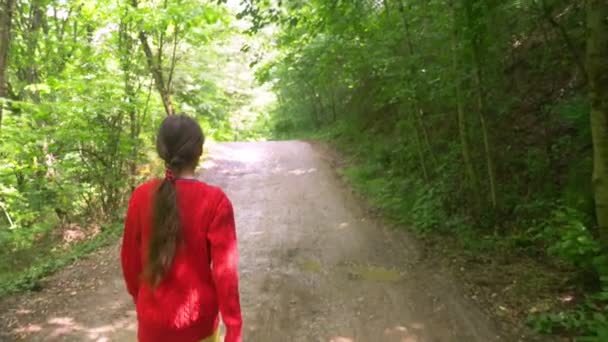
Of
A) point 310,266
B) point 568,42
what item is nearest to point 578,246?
point 568,42

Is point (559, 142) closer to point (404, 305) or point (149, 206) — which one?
point (404, 305)

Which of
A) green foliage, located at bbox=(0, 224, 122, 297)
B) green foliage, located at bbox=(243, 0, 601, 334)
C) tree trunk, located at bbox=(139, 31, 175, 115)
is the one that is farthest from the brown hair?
tree trunk, located at bbox=(139, 31, 175, 115)

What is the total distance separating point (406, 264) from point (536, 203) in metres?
2.03

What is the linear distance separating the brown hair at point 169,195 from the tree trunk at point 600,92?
398 centimetres

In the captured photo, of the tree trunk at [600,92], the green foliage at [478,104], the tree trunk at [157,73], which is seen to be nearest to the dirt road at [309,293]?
the green foliage at [478,104]

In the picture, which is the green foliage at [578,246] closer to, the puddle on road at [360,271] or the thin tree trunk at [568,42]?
the thin tree trunk at [568,42]

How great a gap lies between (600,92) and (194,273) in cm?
414

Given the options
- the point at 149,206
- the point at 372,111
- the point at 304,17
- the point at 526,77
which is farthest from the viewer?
the point at 372,111

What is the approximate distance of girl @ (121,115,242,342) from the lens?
1.86 metres

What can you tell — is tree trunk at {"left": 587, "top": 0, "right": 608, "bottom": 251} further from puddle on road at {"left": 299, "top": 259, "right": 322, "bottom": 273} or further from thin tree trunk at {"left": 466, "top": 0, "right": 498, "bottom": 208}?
puddle on road at {"left": 299, "top": 259, "right": 322, "bottom": 273}

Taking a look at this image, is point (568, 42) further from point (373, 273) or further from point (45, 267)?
point (45, 267)

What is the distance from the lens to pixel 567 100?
21.4 feet

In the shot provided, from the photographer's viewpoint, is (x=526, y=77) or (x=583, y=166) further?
(x=526, y=77)

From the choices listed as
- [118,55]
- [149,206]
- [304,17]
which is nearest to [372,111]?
[304,17]
